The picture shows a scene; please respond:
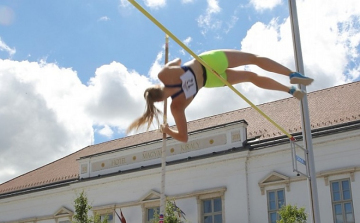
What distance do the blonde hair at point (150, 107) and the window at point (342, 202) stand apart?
13214mm

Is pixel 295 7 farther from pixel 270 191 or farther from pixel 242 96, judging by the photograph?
pixel 270 191

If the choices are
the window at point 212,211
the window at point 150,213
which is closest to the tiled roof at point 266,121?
the window at point 212,211

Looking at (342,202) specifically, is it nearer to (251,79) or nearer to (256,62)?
(251,79)

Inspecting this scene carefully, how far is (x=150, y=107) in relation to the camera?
634cm

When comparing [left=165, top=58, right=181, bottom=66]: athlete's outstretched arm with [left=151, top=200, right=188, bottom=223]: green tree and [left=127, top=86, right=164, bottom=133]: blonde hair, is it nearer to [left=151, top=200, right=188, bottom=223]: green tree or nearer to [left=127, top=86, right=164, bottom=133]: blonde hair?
[left=127, top=86, right=164, bottom=133]: blonde hair

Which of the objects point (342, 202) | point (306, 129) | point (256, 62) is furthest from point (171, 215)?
point (256, 62)

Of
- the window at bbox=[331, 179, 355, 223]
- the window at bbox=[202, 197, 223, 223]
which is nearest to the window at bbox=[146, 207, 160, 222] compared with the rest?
the window at bbox=[202, 197, 223, 223]

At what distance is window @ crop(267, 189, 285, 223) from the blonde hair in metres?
13.7

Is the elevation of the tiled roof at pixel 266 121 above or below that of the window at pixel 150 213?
above

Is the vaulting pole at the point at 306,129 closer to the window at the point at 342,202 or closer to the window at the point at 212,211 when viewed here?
the window at the point at 342,202

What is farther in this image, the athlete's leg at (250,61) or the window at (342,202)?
the window at (342,202)

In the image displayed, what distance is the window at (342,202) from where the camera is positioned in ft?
59.6

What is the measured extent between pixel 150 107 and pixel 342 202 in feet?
44.3

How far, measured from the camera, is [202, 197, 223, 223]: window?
20797 mm
